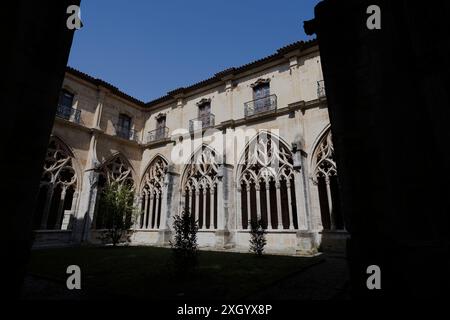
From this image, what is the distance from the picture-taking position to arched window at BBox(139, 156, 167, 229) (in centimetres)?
1519

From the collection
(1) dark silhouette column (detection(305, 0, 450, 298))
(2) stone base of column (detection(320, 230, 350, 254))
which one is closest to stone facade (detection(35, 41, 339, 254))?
(2) stone base of column (detection(320, 230, 350, 254))

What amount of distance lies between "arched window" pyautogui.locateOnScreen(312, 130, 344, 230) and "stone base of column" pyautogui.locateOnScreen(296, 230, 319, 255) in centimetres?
91

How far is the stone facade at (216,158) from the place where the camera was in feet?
34.0

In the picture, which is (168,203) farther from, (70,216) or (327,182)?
(327,182)

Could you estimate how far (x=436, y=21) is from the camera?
2.09 m

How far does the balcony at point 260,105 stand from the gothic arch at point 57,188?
10.4m

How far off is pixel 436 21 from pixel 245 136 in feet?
34.5

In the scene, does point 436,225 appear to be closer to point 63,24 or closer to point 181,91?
point 63,24

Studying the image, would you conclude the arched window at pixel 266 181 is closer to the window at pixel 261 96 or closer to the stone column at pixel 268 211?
the stone column at pixel 268 211

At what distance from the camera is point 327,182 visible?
9.84 m

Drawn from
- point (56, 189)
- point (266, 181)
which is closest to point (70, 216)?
point (56, 189)

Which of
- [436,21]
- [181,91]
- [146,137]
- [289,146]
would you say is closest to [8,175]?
[436,21]

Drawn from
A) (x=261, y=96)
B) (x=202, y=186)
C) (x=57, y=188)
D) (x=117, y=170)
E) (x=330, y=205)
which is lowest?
(x=330, y=205)

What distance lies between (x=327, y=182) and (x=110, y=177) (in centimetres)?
1278
